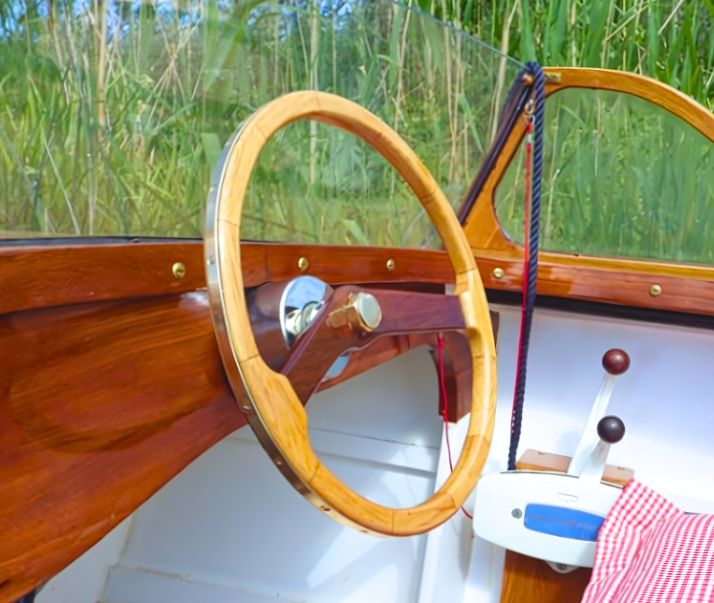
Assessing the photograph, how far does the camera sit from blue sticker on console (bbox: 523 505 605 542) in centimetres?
108

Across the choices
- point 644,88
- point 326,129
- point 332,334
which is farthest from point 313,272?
point 644,88

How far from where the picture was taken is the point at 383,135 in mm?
707

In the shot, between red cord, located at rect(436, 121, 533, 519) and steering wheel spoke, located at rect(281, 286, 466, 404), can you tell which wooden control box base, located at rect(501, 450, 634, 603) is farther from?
steering wheel spoke, located at rect(281, 286, 466, 404)

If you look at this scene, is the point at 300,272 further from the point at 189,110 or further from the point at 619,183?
the point at 619,183

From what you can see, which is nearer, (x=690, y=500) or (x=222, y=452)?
(x=690, y=500)

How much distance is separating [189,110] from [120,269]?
371 mm

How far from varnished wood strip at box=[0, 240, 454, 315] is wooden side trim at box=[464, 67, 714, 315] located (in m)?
0.58

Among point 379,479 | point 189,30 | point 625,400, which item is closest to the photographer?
point 189,30

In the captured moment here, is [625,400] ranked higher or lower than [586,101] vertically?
lower

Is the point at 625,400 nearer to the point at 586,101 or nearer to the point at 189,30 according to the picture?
the point at 586,101

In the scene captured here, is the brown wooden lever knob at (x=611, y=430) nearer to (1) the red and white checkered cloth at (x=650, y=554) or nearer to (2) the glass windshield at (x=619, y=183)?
(1) the red and white checkered cloth at (x=650, y=554)

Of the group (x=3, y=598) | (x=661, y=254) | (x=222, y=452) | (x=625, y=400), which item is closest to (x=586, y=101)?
(x=661, y=254)

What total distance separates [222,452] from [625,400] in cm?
89

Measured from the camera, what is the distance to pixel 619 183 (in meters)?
1.50
